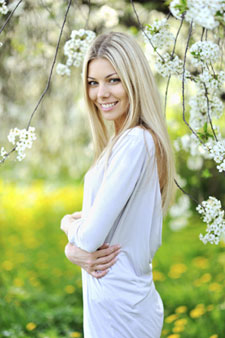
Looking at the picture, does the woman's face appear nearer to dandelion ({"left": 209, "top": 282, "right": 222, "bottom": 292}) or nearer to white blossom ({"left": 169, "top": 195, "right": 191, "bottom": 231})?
dandelion ({"left": 209, "top": 282, "right": 222, "bottom": 292})

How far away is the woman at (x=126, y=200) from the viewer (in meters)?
1.46

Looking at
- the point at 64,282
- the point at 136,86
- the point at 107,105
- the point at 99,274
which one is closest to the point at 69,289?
the point at 64,282

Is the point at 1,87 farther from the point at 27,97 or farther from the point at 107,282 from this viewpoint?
the point at 107,282

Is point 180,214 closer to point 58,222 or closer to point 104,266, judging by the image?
point 58,222

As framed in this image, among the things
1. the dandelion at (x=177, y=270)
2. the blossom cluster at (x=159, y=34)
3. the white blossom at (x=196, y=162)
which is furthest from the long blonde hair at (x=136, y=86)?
the dandelion at (x=177, y=270)

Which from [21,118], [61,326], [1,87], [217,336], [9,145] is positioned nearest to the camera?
[217,336]

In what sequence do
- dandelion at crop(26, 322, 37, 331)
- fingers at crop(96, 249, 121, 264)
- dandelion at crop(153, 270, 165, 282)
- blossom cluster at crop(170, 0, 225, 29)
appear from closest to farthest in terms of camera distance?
blossom cluster at crop(170, 0, 225, 29) → fingers at crop(96, 249, 121, 264) → dandelion at crop(26, 322, 37, 331) → dandelion at crop(153, 270, 165, 282)

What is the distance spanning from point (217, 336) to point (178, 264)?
155 centimetres

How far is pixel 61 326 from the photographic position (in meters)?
3.08

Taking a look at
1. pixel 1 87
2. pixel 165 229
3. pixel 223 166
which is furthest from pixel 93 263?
pixel 165 229

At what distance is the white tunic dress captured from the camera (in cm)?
141

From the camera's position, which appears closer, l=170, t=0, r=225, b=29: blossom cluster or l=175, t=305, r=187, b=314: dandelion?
Answer: l=170, t=0, r=225, b=29: blossom cluster

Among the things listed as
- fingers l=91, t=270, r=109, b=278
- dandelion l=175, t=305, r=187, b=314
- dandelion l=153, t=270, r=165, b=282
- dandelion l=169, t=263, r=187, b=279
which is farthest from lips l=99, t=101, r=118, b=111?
dandelion l=169, t=263, r=187, b=279

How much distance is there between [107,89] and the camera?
5.19ft
